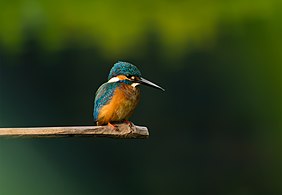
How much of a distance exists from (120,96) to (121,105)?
0.02m

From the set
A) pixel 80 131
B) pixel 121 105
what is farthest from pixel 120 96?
pixel 80 131

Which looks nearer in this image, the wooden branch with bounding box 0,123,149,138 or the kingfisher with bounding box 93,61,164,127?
the wooden branch with bounding box 0,123,149,138

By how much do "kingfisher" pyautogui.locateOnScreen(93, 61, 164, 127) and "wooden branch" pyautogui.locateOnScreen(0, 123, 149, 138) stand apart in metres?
0.05

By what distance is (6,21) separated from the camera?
3.29 m

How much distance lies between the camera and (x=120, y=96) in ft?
5.28

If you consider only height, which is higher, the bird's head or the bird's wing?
the bird's head

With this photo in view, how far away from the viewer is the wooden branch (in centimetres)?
132

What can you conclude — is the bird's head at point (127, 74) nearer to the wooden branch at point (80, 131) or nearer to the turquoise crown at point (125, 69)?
the turquoise crown at point (125, 69)

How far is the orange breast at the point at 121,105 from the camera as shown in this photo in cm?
161

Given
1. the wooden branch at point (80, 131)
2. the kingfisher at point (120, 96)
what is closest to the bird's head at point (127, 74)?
the kingfisher at point (120, 96)

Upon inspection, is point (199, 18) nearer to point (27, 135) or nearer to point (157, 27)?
point (157, 27)

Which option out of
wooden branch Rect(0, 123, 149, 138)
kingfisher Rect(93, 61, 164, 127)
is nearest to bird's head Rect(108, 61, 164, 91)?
kingfisher Rect(93, 61, 164, 127)

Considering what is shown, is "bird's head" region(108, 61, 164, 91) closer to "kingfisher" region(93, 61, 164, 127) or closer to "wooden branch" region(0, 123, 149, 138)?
"kingfisher" region(93, 61, 164, 127)

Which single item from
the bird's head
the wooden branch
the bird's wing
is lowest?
the wooden branch
